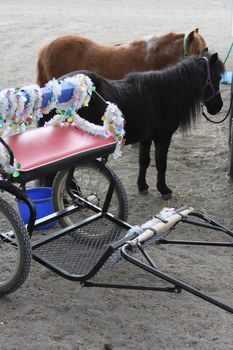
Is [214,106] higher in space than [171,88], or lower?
lower

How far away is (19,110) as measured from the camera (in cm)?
302

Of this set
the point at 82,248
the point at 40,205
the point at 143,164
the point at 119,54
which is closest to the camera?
the point at 82,248

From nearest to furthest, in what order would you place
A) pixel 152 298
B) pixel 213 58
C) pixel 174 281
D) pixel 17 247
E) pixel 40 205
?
1. pixel 174 281
2. pixel 17 247
3. pixel 152 298
4. pixel 40 205
5. pixel 213 58

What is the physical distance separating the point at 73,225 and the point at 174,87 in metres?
1.64

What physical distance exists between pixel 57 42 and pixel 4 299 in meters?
3.71

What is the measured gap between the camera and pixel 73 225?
3500 millimetres

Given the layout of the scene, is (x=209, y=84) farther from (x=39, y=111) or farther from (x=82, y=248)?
(x=39, y=111)

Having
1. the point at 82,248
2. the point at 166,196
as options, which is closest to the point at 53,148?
the point at 82,248

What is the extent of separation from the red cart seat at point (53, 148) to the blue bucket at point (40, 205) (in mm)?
796

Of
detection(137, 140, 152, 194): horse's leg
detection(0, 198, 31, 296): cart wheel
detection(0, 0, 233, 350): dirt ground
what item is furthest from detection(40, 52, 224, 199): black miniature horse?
detection(0, 198, 31, 296): cart wheel

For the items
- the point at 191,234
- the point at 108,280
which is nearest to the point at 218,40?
the point at 191,234

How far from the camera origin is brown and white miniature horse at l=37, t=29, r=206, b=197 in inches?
237

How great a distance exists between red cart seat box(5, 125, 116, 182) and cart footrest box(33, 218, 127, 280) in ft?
1.82

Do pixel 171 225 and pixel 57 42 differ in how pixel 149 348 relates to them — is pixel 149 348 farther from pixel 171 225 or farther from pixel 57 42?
pixel 57 42
